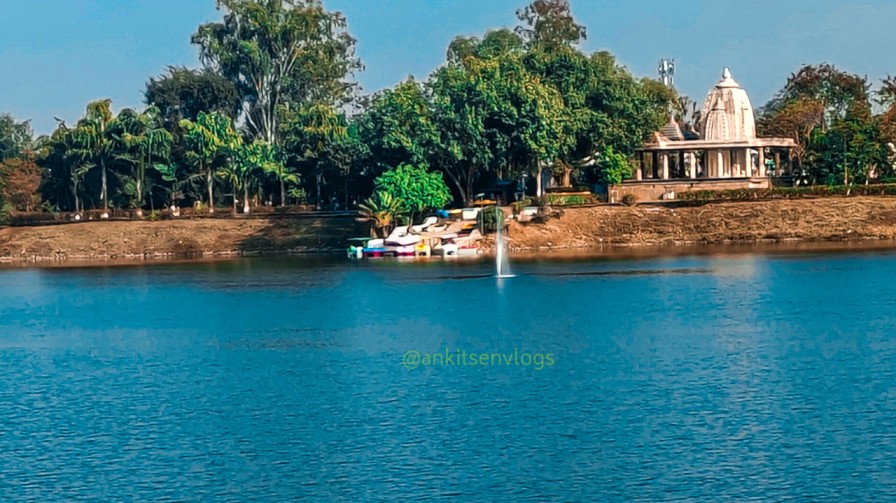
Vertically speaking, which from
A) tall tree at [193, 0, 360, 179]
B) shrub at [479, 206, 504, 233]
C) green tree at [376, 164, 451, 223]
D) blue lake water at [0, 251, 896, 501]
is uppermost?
tall tree at [193, 0, 360, 179]

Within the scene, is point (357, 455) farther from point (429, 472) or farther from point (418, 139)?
point (418, 139)

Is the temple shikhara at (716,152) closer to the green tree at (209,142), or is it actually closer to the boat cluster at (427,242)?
the boat cluster at (427,242)

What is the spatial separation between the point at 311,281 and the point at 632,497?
4654 centimetres

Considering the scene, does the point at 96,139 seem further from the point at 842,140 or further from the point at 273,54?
the point at 842,140

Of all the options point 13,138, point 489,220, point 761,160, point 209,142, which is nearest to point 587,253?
point 489,220

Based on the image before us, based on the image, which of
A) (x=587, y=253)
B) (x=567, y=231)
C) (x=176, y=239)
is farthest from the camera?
(x=176, y=239)

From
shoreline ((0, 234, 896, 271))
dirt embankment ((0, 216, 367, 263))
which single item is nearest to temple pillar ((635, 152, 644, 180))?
shoreline ((0, 234, 896, 271))

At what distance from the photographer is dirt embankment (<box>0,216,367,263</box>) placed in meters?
99.4

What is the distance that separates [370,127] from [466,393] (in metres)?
62.1

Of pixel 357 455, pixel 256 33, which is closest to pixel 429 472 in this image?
pixel 357 455

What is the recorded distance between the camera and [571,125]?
94062 mm

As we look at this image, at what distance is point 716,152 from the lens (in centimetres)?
10488

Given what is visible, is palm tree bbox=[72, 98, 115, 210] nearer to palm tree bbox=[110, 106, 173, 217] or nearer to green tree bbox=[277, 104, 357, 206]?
palm tree bbox=[110, 106, 173, 217]

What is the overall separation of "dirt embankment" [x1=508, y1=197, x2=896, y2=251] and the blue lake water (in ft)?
83.4
